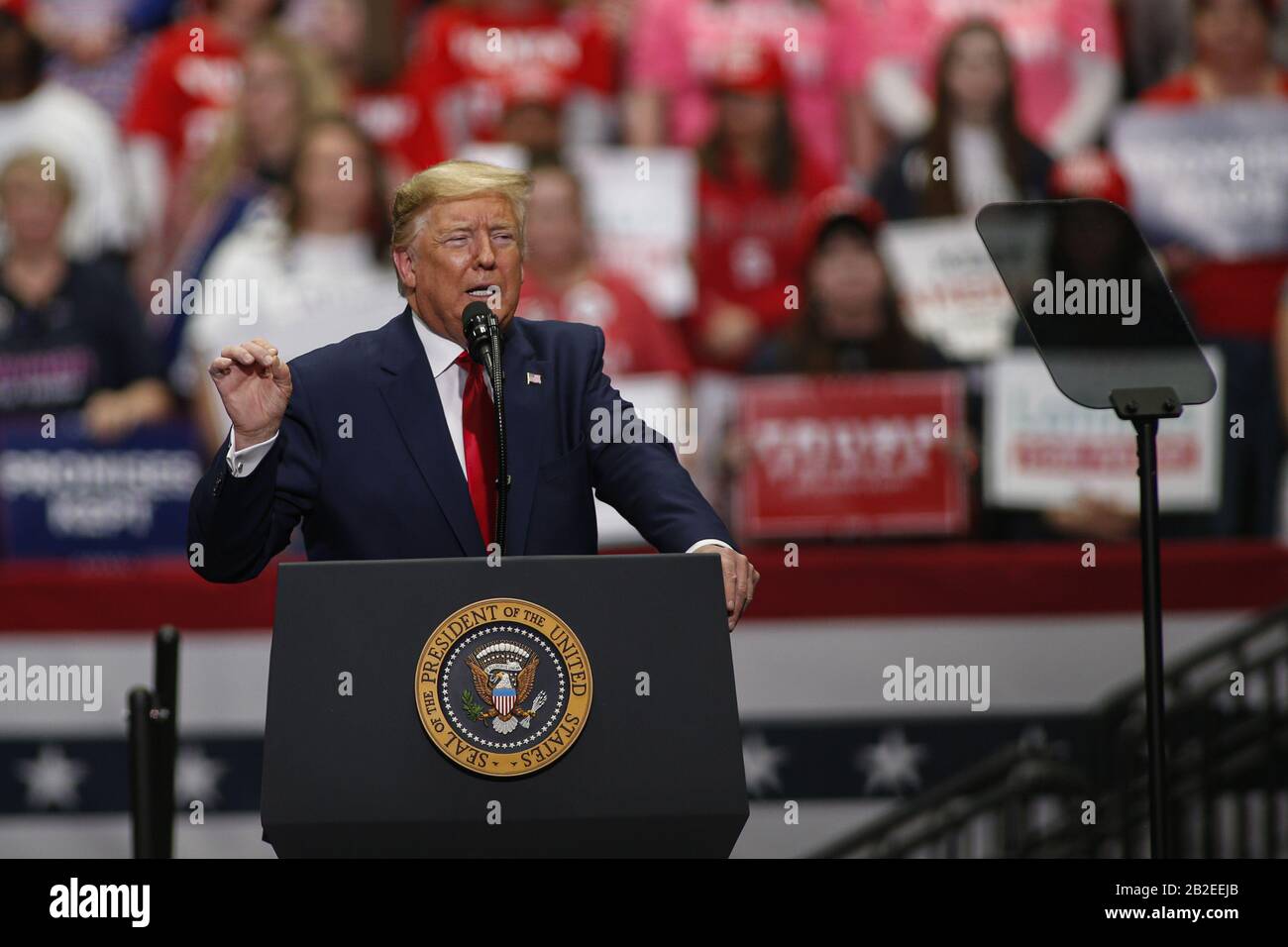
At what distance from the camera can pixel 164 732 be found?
12.1 ft

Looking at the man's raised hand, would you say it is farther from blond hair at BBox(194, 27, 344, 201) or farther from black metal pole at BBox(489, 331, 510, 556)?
blond hair at BBox(194, 27, 344, 201)

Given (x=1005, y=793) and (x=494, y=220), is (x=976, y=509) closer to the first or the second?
(x=1005, y=793)

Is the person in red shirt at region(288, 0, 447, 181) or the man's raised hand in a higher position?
the person in red shirt at region(288, 0, 447, 181)

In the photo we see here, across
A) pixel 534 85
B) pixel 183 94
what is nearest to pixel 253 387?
pixel 534 85

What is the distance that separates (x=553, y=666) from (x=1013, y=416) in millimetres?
4244

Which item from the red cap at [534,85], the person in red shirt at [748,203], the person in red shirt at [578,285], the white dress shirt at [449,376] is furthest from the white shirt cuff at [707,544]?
the red cap at [534,85]

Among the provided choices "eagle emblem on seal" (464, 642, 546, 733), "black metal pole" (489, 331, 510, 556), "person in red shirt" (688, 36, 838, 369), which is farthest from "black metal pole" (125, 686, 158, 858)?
"person in red shirt" (688, 36, 838, 369)

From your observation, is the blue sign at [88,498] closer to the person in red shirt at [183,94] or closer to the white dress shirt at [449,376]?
the person in red shirt at [183,94]

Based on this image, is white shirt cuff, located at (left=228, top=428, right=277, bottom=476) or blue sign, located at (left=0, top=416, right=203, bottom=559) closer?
white shirt cuff, located at (left=228, top=428, right=277, bottom=476)

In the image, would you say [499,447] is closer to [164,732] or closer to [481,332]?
[481,332]

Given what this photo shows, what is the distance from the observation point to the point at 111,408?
20.6 feet

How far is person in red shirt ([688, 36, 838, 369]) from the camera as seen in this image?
627cm

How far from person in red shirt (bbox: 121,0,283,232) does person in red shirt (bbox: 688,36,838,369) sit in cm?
178
